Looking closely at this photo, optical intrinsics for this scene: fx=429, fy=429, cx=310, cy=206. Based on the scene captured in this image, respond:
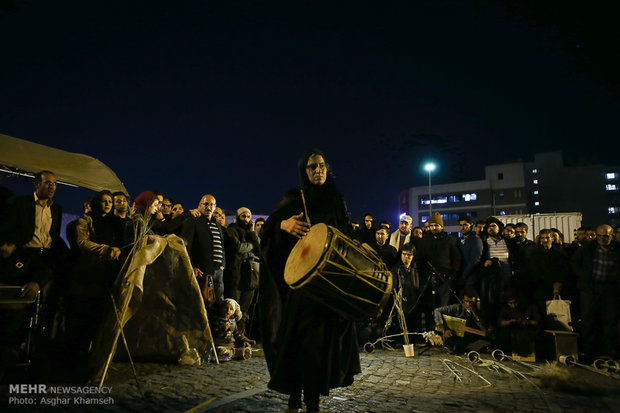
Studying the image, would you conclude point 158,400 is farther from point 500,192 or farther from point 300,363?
point 500,192

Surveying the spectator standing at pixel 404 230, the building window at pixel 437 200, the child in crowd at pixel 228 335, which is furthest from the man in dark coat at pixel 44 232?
the building window at pixel 437 200

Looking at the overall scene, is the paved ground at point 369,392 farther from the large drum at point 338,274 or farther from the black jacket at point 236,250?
the black jacket at point 236,250

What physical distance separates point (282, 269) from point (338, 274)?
27.4 inches

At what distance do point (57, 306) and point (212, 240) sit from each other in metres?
2.76

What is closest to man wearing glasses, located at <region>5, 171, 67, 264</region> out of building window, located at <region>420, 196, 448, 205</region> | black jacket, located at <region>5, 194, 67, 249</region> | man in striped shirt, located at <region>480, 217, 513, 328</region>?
black jacket, located at <region>5, 194, 67, 249</region>

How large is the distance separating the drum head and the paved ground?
4.57ft

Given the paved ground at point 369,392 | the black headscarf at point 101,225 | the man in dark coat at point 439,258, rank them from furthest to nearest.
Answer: the man in dark coat at point 439,258, the black headscarf at point 101,225, the paved ground at point 369,392

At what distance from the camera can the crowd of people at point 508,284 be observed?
7.22 metres

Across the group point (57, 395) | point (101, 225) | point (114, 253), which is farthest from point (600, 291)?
point (57, 395)

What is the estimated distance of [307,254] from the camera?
3445 millimetres

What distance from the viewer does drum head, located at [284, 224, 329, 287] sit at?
3.33 meters

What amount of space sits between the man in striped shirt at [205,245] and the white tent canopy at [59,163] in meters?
5.05

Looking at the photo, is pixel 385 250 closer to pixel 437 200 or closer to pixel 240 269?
pixel 240 269

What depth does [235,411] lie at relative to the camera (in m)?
3.90
